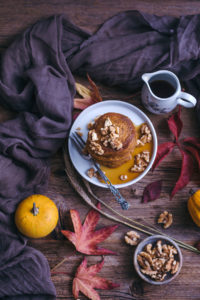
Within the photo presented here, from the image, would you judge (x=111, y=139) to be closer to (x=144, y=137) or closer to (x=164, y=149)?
(x=144, y=137)

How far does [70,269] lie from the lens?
1418mm

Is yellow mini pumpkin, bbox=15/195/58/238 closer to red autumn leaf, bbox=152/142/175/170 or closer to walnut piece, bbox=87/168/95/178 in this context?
walnut piece, bbox=87/168/95/178

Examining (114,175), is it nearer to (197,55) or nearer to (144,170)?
(144,170)

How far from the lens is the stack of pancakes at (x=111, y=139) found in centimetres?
126

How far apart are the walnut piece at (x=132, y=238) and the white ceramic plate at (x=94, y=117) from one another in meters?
0.22

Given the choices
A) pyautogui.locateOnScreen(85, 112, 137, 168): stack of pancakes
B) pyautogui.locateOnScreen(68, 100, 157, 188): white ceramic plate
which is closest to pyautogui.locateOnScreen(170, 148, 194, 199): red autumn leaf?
pyautogui.locateOnScreen(68, 100, 157, 188): white ceramic plate

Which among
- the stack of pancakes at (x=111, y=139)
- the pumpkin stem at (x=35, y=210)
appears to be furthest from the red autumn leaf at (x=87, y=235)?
the stack of pancakes at (x=111, y=139)

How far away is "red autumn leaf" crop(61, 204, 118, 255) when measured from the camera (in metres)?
1.39

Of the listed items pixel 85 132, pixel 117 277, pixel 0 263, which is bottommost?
pixel 117 277

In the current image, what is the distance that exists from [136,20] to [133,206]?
2.46ft

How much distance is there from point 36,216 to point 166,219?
0.51 meters

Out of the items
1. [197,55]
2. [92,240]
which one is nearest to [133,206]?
[92,240]

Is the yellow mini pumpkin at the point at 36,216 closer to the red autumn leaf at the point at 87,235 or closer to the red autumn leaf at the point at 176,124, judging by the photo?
the red autumn leaf at the point at 87,235

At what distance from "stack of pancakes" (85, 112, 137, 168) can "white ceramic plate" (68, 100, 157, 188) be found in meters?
0.10
